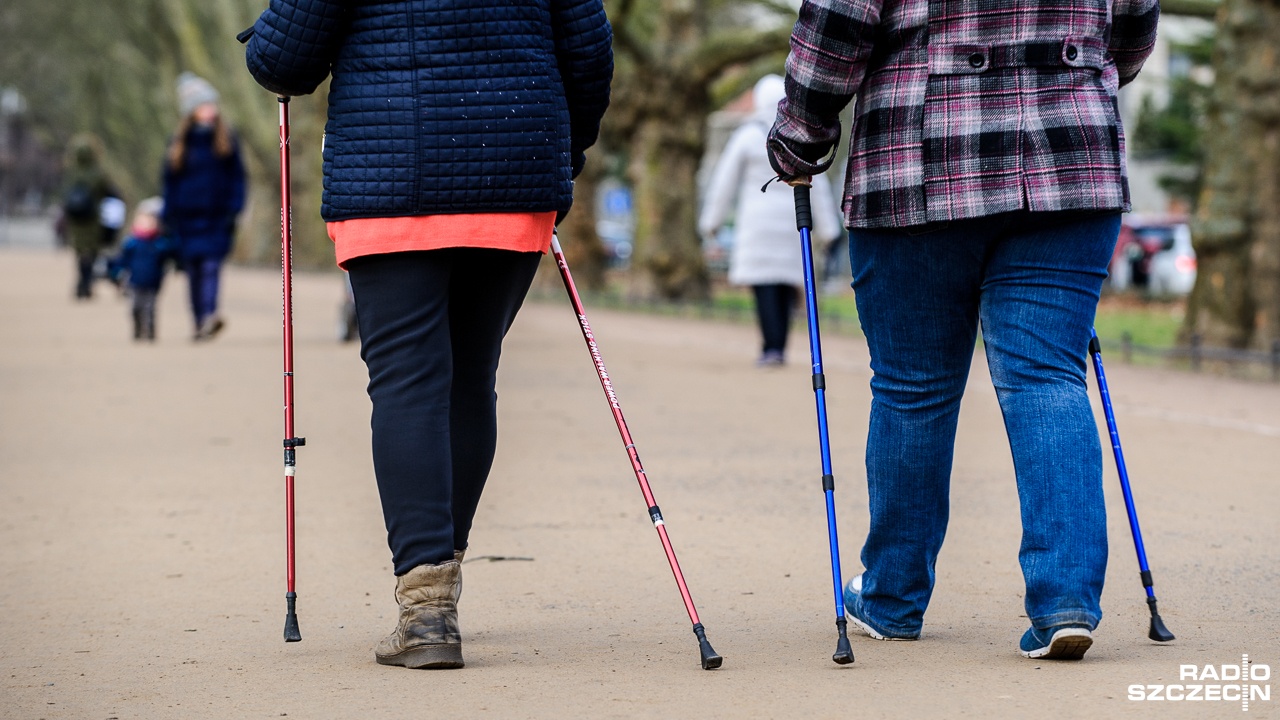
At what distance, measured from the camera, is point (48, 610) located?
5055mm

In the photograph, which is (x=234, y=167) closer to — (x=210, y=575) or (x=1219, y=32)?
(x=1219, y=32)

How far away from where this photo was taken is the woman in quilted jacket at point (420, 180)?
419 centimetres

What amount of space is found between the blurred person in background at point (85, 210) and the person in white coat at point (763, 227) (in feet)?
40.6

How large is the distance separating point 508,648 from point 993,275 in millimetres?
1361

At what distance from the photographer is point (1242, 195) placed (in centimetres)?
1343

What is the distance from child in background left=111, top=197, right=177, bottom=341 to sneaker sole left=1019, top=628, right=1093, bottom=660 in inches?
457

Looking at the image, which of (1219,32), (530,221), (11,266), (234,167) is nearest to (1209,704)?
(530,221)

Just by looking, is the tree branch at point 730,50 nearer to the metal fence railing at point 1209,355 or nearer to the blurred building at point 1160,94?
the blurred building at point 1160,94

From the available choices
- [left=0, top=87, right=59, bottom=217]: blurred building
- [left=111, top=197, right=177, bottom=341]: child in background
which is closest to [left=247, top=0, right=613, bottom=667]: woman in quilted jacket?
[left=111, top=197, right=177, bottom=341]: child in background

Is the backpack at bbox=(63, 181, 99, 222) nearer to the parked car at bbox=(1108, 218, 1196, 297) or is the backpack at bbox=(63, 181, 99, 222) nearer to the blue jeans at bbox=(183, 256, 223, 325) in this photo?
the blue jeans at bbox=(183, 256, 223, 325)

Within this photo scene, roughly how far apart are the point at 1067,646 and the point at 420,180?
1.66 m

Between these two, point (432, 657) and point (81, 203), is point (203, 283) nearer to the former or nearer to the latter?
point (81, 203)

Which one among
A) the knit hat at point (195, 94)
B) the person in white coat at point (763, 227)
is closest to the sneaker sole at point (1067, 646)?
the person in white coat at point (763, 227)

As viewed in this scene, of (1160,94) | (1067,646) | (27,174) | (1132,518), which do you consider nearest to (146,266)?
(1132,518)
